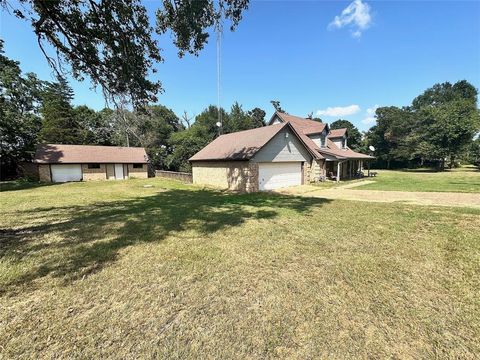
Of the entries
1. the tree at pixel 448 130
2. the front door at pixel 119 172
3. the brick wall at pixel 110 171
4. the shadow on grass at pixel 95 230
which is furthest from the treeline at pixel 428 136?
the brick wall at pixel 110 171

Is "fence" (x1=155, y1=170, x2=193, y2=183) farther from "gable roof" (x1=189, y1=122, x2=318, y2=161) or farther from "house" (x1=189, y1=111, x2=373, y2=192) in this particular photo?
"gable roof" (x1=189, y1=122, x2=318, y2=161)

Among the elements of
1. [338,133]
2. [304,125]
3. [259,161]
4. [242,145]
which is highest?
[304,125]

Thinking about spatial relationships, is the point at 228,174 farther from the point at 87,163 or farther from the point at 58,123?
the point at 58,123

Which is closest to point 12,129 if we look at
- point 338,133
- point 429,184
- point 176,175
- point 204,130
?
point 176,175

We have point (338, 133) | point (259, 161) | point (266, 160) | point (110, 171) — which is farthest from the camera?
point (110, 171)

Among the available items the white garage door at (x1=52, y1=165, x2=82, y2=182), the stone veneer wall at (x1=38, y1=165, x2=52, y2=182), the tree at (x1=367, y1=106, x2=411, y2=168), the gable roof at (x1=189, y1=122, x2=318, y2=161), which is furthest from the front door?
the tree at (x1=367, y1=106, x2=411, y2=168)

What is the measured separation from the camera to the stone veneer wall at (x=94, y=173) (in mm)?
26267

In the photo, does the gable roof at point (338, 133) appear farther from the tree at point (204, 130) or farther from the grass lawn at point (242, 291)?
the grass lawn at point (242, 291)

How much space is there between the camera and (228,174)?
58.1 feet

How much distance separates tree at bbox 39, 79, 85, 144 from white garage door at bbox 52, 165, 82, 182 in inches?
527

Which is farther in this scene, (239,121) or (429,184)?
(239,121)

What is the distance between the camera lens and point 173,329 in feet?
9.34

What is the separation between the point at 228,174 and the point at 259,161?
291 centimetres

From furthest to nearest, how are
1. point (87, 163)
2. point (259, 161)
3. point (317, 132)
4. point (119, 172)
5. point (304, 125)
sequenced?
point (119, 172), point (87, 163), point (304, 125), point (317, 132), point (259, 161)
